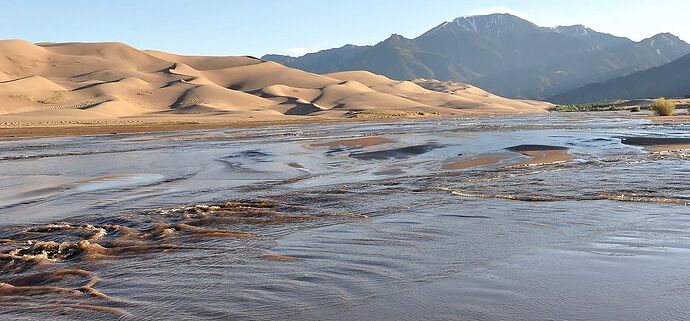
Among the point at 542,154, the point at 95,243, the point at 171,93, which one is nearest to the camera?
the point at 95,243

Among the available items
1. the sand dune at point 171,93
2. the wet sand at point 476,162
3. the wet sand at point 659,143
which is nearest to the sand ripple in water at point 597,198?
the wet sand at point 476,162

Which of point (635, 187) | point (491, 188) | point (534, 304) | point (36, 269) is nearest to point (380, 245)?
point (534, 304)

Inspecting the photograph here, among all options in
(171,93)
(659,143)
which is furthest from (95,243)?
(171,93)

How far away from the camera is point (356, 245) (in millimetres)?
8852

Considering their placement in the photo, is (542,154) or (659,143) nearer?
(542,154)

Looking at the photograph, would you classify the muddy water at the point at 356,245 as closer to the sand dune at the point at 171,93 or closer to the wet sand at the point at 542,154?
the wet sand at the point at 542,154

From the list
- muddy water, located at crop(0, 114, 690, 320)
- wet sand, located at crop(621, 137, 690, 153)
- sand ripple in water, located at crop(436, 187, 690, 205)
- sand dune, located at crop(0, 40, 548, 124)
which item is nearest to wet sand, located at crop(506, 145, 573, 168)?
muddy water, located at crop(0, 114, 690, 320)

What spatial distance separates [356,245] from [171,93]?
131513 millimetres

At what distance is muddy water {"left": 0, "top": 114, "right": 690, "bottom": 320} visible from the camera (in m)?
6.25

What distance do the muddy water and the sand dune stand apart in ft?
214

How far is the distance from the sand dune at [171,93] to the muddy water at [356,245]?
2567 inches

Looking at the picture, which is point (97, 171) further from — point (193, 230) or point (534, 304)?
point (534, 304)

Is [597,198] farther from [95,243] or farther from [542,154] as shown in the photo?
[542,154]

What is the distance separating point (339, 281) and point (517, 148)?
20330mm
